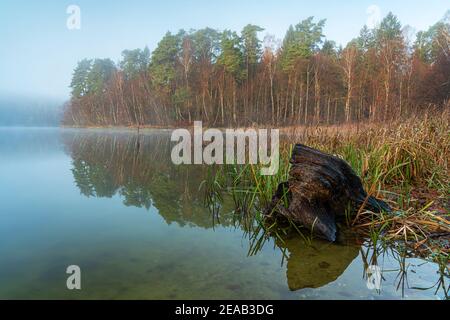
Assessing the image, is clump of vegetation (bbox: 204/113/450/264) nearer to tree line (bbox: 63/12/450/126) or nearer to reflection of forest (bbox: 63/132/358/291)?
reflection of forest (bbox: 63/132/358/291)

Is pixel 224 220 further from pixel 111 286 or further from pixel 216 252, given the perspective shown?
pixel 111 286

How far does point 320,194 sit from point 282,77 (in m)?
26.3

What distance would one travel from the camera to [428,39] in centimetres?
3466

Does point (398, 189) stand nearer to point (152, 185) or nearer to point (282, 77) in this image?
point (152, 185)

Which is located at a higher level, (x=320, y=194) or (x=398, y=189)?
(x=320, y=194)

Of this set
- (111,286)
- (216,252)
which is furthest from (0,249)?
(216,252)

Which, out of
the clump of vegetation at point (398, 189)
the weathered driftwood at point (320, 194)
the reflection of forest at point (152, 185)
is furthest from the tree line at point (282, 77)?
the weathered driftwood at point (320, 194)

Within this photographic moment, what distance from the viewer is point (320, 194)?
120 inches

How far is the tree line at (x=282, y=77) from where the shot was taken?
2239 cm

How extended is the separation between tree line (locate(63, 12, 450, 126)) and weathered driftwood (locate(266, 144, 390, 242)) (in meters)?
16.2

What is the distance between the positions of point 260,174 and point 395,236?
1759mm

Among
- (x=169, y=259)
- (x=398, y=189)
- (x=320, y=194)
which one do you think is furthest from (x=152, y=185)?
(x=398, y=189)

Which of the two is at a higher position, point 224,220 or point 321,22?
point 321,22
